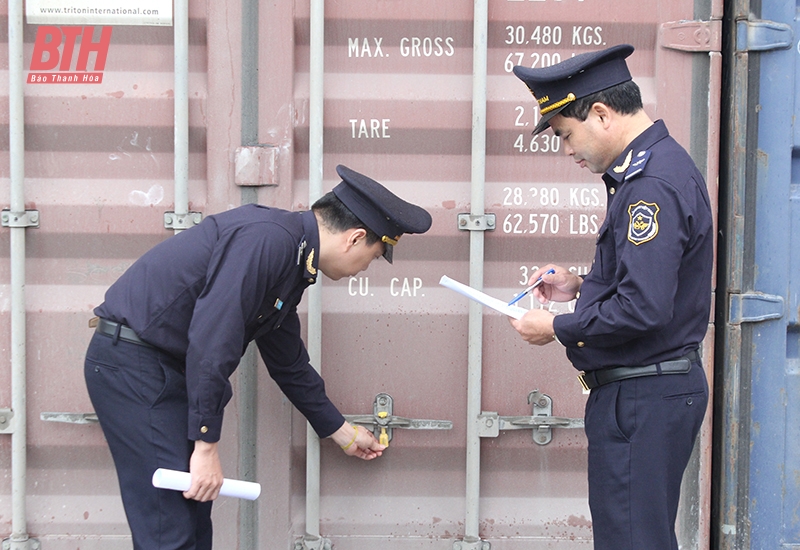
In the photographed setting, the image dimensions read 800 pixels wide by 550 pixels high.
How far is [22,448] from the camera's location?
2.33 m

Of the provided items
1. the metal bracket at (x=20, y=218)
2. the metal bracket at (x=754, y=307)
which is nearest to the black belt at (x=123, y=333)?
the metal bracket at (x=20, y=218)

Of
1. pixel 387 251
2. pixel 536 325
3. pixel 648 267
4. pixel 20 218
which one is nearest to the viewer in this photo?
pixel 648 267

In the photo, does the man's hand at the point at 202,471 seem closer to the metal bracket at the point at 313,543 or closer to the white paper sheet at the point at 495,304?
the metal bracket at the point at 313,543

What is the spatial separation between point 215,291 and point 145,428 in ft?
1.30

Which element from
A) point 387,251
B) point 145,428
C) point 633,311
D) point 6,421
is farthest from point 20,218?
point 633,311

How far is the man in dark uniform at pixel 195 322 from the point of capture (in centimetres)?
182

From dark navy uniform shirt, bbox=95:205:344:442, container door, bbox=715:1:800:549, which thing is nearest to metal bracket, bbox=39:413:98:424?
dark navy uniform shirt, bbox=95:205:344:442

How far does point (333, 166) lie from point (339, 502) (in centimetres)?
103

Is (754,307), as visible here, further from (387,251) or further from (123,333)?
(123,333)

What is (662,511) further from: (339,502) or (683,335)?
(339,502)

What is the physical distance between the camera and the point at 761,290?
7.87 feet

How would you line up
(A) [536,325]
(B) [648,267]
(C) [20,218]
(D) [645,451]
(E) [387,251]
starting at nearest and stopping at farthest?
1. (B) [648,267]
2. (D) [645,451]
3. (A) [536,325]
4. (E) [387,251]
5. (C) [20,218]

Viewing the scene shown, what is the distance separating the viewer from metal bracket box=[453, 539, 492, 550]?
2.37 metres

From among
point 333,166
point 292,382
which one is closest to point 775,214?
point 333,166
